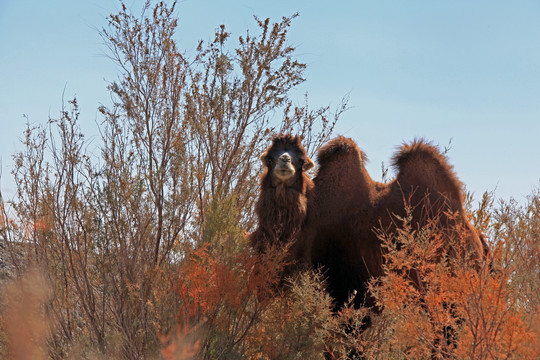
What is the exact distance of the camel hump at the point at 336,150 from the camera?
678 centimetres

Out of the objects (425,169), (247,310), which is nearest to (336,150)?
(425,169)

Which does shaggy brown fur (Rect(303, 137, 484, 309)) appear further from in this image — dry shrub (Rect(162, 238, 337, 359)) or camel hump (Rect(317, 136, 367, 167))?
dry shrub (Rect(162, 238, 337, 359))

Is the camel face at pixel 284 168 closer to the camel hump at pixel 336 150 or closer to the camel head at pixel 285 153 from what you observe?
the camel head at pixel 285 153

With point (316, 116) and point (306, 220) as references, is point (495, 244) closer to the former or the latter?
point (306, 220)

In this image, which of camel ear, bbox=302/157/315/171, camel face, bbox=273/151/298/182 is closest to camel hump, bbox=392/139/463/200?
camel ear, bbox=302/157/315/171

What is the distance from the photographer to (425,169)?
671 centimetres

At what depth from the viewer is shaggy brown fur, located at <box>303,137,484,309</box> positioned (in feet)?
20.0

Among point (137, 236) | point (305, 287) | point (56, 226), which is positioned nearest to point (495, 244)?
point (305, 287)

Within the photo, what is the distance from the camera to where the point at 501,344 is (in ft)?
13.6

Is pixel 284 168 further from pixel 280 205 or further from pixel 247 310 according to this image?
pixel 247 310

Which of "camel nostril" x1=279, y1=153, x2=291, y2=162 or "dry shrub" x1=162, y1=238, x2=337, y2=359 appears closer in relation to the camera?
"dry shrub" x1=162, y1=238, x2=337, y2=359

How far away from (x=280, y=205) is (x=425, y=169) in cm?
201

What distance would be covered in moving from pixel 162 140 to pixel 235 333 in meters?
2.47

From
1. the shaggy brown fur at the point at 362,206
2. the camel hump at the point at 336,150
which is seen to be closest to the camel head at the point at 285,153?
the shaggy brown fur at the point at 362,206
